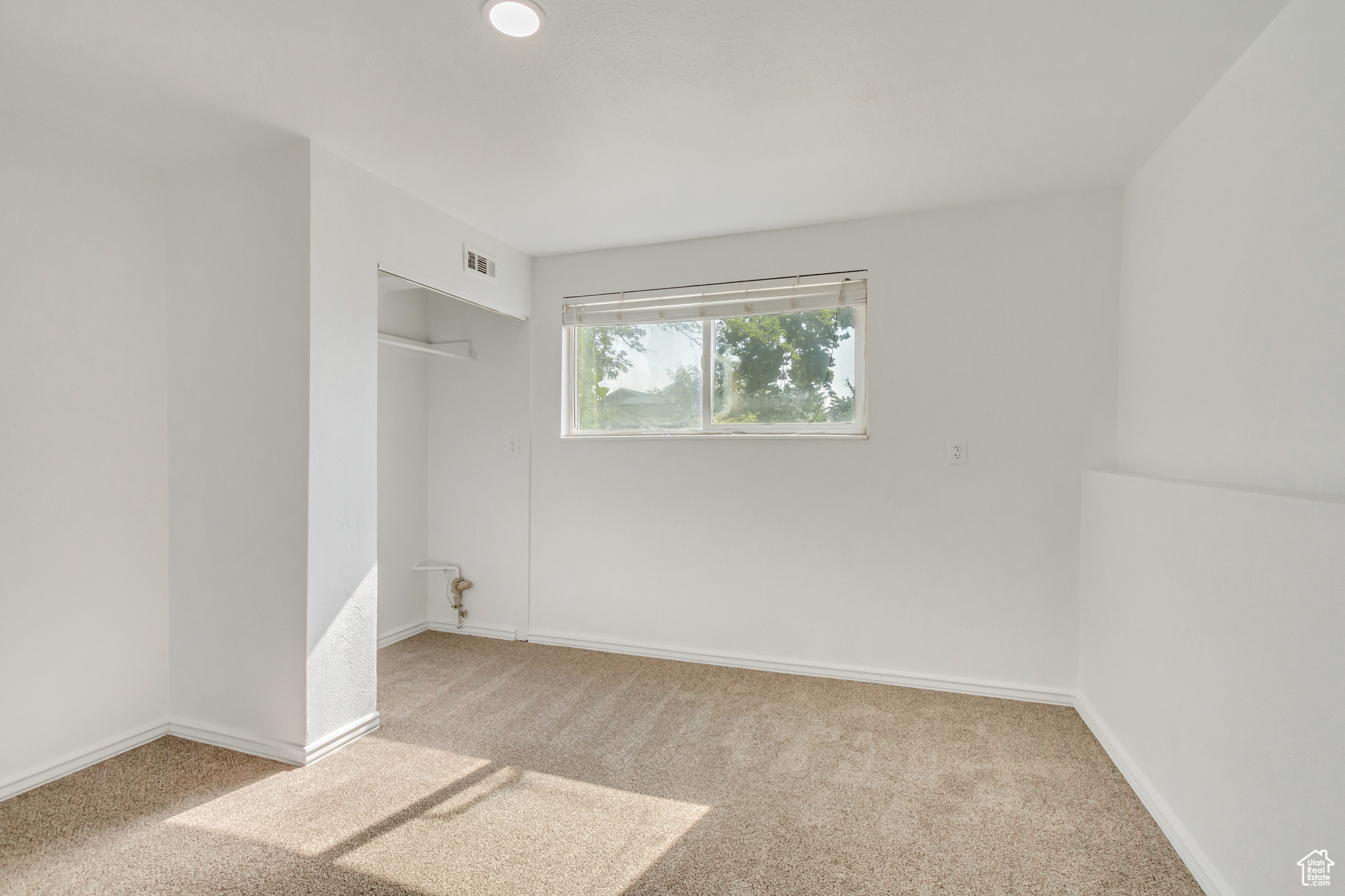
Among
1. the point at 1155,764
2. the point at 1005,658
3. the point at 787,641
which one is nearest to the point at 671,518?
the point at 787,641

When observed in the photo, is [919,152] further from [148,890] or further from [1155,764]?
[148,890]

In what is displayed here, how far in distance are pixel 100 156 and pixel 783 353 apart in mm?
2910

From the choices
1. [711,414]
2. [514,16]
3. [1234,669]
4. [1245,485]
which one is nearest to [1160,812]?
[1234,669]

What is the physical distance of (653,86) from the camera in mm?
1953

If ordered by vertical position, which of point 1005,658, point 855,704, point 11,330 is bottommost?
point 855,704

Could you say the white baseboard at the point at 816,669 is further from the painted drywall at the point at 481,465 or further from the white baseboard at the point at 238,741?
the white baseboard at the point at 238,741

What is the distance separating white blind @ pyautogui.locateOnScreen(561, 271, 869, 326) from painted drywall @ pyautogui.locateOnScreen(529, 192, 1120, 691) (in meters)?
0.07

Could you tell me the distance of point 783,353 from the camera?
3.36 meters

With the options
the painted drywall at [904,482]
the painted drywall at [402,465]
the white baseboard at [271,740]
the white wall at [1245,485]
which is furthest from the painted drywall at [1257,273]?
the painted drywall at [402,465]

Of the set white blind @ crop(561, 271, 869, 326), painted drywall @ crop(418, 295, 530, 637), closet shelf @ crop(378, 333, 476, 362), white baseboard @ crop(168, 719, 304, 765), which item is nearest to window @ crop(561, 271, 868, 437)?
white blind @ crop(561, 271, 869, 326)

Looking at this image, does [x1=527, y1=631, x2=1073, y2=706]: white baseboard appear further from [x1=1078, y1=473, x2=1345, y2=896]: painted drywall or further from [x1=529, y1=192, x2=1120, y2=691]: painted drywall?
[x1=1078, y1=473, x2=1345, y2=896]: painted drywall

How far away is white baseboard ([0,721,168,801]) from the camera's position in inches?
82.0

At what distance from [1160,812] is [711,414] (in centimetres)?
237

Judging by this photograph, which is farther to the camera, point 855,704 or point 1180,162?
point 855,704
